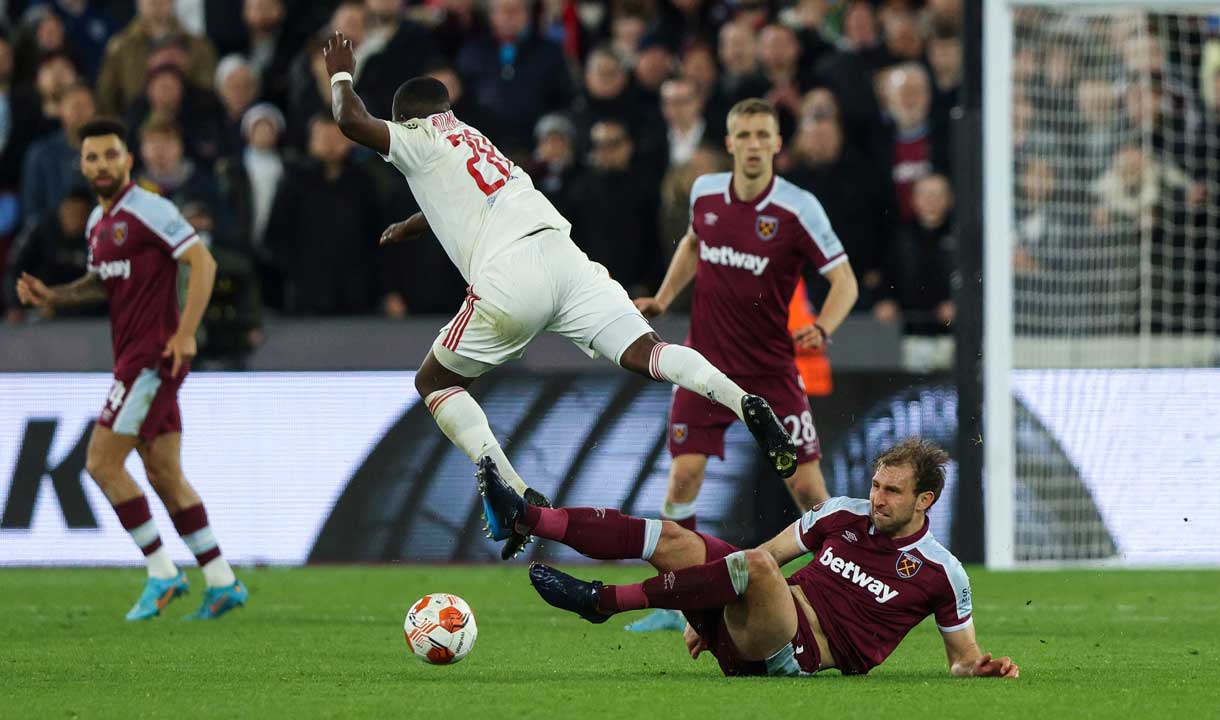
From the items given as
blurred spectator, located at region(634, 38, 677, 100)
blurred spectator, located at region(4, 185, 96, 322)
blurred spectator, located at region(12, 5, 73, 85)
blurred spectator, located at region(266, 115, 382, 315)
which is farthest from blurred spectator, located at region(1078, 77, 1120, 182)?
blurred spectator, located at region(12, 5, 73, 85)

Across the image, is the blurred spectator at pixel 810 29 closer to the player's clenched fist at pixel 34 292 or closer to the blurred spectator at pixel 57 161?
the blurred spectator at pixel 57 161

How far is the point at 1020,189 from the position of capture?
12.8 m

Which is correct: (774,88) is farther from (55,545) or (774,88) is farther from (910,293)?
(55,545)

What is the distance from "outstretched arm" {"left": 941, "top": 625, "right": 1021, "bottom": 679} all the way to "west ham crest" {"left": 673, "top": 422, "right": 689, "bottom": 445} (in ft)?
7.86

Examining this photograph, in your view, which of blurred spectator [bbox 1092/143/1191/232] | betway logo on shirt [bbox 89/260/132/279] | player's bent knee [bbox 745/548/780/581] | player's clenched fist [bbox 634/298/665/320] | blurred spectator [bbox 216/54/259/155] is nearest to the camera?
player's bent knee [bbox 745/548/780/581]

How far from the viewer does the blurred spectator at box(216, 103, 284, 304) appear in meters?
13.7

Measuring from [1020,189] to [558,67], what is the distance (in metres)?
3.81

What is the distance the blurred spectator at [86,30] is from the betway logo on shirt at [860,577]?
1083 centimetres

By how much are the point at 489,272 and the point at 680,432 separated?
187cm

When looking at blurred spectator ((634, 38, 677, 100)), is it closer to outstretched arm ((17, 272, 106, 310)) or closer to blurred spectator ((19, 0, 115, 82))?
blurred spectator ((19, 0, 115, 82))

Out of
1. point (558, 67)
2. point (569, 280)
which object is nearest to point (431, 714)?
point (569, 280)

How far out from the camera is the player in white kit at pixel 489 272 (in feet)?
24.7

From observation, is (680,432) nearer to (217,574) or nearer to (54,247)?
(217,574)

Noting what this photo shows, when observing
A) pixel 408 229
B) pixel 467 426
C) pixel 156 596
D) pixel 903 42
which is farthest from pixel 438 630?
pixel 903 42
